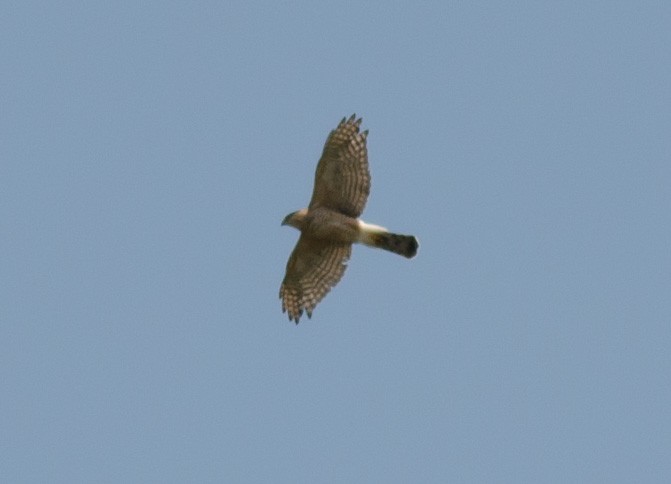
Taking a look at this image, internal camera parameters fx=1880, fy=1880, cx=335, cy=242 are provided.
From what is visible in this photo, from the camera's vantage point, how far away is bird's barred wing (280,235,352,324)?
2364 cm

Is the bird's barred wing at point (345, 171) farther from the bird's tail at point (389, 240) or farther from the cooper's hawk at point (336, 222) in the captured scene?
the bird's tail at point (389, 240)

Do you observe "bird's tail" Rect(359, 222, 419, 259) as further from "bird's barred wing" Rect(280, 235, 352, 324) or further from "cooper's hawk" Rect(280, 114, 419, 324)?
"bird's barred wing" Rect(280, 235, 352, 324)

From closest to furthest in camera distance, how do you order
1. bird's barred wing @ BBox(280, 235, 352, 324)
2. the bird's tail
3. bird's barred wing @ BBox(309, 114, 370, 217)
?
bird's barred wing @ BBox(309, 114, 370, 217), the bird's tail, bird's barred wing @ BBox(280, 235, 352, 324)

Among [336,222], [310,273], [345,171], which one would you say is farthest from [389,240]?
[310,273]

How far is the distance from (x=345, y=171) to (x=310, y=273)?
5.06 ft

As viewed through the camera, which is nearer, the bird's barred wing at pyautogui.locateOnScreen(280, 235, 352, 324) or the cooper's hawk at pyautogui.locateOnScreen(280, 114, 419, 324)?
the cooper's hawk at pyautogui.locateOnScreen(280, 114, 419, 324)

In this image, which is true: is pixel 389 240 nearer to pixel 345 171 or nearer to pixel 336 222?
pixel 336 222

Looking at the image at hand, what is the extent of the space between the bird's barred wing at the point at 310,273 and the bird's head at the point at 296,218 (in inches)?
6.9

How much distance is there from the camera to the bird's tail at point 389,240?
2323 cm

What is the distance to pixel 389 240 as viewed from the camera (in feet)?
76.3

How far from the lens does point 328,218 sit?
23.2 m

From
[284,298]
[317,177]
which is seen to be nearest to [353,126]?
[317,177]

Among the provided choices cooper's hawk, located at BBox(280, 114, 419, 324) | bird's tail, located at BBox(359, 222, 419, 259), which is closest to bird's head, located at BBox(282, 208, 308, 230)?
cooper's hawk, located at BBox(280, 114, 419, 324)

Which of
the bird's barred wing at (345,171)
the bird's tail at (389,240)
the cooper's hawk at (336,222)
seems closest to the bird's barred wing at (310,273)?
the cooper's hawk at (336,222)
